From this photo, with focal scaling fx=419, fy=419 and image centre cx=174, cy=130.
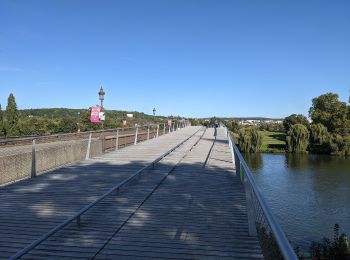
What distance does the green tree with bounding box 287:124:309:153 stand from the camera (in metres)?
88.0

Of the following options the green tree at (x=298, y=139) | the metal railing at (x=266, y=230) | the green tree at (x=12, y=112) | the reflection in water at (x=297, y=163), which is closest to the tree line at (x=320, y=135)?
the green tree at (x=298, y=139)

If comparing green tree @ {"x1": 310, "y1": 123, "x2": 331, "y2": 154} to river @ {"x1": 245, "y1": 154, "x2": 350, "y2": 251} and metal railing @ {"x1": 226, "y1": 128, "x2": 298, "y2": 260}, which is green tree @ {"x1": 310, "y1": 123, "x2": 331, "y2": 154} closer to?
river @ {"x1": 245, "y1": 154, "x2": 350, "y2": 251}

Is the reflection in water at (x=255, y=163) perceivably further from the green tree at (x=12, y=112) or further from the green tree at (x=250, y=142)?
the green tree at (x=12, y=112)

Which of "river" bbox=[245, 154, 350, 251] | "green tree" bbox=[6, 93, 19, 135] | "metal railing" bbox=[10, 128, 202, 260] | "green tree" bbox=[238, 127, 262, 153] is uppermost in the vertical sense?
"green tree" bbox=[6, 93, 19, 135]

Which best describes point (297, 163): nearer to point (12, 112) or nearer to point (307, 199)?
point (307, 199)

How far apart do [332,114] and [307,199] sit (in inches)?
2828

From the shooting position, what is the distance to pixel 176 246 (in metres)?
5.32

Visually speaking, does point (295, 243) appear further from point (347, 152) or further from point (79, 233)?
point (347, 152)

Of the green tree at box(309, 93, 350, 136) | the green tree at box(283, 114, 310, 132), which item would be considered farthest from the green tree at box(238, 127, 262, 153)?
the green tree at box(283, 114, 310, 132)

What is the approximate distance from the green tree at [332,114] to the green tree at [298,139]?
10.1 m

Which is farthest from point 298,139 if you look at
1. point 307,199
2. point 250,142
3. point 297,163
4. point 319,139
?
point 307,199

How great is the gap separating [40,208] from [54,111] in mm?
110216

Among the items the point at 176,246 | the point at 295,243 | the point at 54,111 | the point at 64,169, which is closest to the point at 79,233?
the point at 176,246

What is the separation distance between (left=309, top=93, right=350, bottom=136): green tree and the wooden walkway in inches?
3593
